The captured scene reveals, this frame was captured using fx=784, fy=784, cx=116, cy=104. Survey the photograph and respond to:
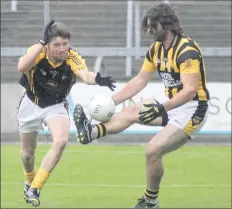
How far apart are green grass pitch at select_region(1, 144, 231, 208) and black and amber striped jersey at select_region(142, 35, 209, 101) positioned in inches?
117

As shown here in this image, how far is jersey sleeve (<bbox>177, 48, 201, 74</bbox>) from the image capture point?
28.8 ft

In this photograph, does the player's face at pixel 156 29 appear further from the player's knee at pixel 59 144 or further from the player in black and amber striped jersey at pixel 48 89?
the player's knee at pixel 59 144

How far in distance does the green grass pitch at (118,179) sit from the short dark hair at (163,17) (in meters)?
3.60

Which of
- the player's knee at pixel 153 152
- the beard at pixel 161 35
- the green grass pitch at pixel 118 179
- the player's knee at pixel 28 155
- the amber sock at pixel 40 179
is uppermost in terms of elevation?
the beard at pixel 161 35

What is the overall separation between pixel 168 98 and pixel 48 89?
1.44 m

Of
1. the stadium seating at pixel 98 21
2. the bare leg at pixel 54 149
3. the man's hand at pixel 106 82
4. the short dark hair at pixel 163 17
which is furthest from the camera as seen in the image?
Answer: the stadium seating at pixel 98 21

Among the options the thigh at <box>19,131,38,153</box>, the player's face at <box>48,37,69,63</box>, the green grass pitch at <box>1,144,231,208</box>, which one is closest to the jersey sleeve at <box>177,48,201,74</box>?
the player's face at <box>48,37,69,63</box>

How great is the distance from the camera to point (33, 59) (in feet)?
28.6

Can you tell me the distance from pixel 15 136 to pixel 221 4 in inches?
262

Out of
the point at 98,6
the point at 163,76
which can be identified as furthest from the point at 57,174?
the point at 98,6

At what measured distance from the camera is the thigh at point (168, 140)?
905 cm

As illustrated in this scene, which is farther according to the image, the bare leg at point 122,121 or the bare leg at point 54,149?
the bare leg at point 122,121

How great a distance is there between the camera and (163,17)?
8.85m

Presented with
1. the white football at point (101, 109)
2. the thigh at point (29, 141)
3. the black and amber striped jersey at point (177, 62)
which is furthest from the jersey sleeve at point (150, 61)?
the thigh at point (29, 141)
